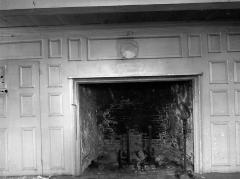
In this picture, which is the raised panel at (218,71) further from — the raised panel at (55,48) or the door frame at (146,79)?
the raised panel at (55,48)

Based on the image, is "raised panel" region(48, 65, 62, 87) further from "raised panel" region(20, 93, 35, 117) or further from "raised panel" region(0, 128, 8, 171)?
"raised panel" region(0, 128, 8, 171)

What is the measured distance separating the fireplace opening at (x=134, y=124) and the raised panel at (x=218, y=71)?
732 millimetres

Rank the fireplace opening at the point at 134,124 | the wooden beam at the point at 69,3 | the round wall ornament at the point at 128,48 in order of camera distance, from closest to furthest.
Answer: the wooden beam at the point at 69,3
the round wall ornament at the point at 128,48
the fireplace opening at the point at 134,124

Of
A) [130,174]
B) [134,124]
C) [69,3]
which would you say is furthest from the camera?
[134,124]

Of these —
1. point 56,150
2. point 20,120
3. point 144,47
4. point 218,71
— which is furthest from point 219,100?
point 20,120

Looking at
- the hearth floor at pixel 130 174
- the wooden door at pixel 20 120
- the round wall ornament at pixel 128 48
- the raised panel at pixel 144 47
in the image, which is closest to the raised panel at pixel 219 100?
the raised panel at pixel 144 47

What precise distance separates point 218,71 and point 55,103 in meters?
2.81

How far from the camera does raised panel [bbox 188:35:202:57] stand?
521 cm

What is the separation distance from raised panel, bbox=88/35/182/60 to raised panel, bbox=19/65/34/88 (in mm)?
1045

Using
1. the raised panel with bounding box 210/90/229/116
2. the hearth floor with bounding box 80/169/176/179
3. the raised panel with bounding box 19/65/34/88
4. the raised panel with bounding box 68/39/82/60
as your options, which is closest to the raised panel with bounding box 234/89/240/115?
the raised panel with bounding box 210/90/229/116

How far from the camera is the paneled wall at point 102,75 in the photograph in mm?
5195

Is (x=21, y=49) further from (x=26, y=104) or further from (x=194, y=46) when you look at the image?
(x=194, y=46)

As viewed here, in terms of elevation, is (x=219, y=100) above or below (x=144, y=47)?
below

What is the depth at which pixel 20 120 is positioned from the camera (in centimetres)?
524
